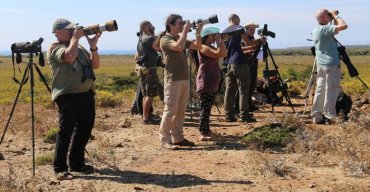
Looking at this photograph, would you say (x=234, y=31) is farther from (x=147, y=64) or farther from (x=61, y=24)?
(x=61, y=24)

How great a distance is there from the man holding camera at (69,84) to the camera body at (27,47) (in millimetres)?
265

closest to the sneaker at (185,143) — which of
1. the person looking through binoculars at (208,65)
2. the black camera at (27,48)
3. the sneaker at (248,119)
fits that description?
the person looking through binoculars at (208,65)

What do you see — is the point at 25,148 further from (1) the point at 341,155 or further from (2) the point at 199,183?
(1) the point at 341,155

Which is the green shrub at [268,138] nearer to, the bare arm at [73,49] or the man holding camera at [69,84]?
the man holding camera at [69,84]

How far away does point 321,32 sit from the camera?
333 inches

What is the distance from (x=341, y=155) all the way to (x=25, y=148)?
4.72 metres

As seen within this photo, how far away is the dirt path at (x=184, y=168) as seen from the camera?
550 cm

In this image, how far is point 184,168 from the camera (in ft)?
20.8

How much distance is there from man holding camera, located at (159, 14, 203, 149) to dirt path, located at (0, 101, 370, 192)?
31 centimetres

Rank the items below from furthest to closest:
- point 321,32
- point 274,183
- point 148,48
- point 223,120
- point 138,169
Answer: point 223,120 → point 148,48 → point 321,32 → point 138,169 → point 274,183

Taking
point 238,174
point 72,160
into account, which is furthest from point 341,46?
point 72,160

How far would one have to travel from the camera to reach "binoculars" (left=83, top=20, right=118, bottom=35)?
5.69 metres

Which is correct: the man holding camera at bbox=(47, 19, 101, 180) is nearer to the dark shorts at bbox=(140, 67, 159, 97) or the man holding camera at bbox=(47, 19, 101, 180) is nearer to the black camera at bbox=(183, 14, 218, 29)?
the black camera at bbox=(183, 14, 218, 29)

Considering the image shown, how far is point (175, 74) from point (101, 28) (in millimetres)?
1625
